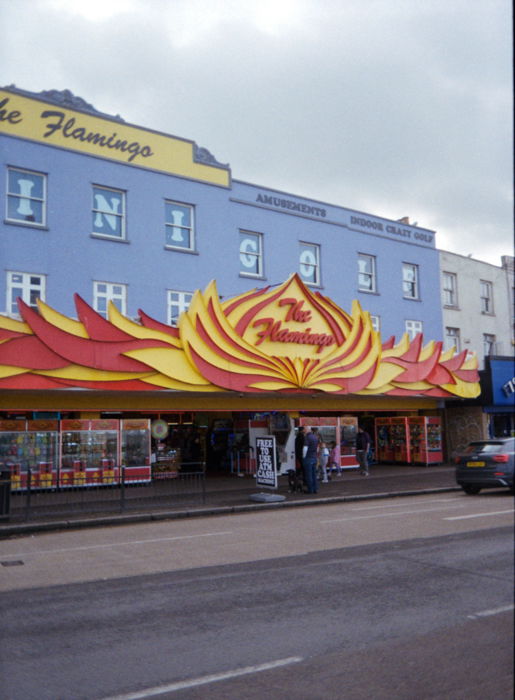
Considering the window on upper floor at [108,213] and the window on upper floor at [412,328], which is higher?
the window on upper floor at [108,213]

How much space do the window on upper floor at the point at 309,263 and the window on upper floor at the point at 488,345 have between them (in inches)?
360

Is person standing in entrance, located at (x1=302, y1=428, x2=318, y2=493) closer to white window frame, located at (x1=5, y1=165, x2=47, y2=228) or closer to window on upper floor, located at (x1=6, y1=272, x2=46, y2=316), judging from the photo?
window on upper floor, located at (x1=6, y1=272, x2=46, y2=316)

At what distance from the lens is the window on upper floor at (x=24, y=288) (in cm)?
1959

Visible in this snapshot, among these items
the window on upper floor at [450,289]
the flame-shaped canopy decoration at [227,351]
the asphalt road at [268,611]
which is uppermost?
the window on upper floor at [450,289]

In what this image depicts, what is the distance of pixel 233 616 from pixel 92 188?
17.4m

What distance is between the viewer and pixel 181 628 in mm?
6117

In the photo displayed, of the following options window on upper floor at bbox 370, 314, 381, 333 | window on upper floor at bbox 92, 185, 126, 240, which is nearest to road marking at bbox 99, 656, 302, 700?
window on upper floor at bbox 92, 185, 126, 240

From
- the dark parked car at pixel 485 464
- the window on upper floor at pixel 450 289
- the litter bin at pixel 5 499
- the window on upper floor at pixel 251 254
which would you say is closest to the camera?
the dark parked car at pixel 485 464

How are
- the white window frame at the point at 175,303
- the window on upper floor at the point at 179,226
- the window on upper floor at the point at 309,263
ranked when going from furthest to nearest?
the window on upper floor at the point at 309,263 < the window on upper floor at the point at 179,226 < the white window frame at the point at 175,303

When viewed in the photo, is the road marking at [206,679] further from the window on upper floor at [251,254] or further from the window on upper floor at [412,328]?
the window on upper floor at [412,328]

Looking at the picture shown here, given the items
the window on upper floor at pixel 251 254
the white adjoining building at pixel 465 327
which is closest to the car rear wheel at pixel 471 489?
the window on upper floor at pixel 251 254

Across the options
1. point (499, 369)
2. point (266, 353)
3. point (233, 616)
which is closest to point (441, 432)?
point (499, 369)

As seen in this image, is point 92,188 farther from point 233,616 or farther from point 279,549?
point 233,616

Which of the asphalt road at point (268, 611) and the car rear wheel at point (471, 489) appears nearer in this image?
the asphalt road at point (268, 611)
